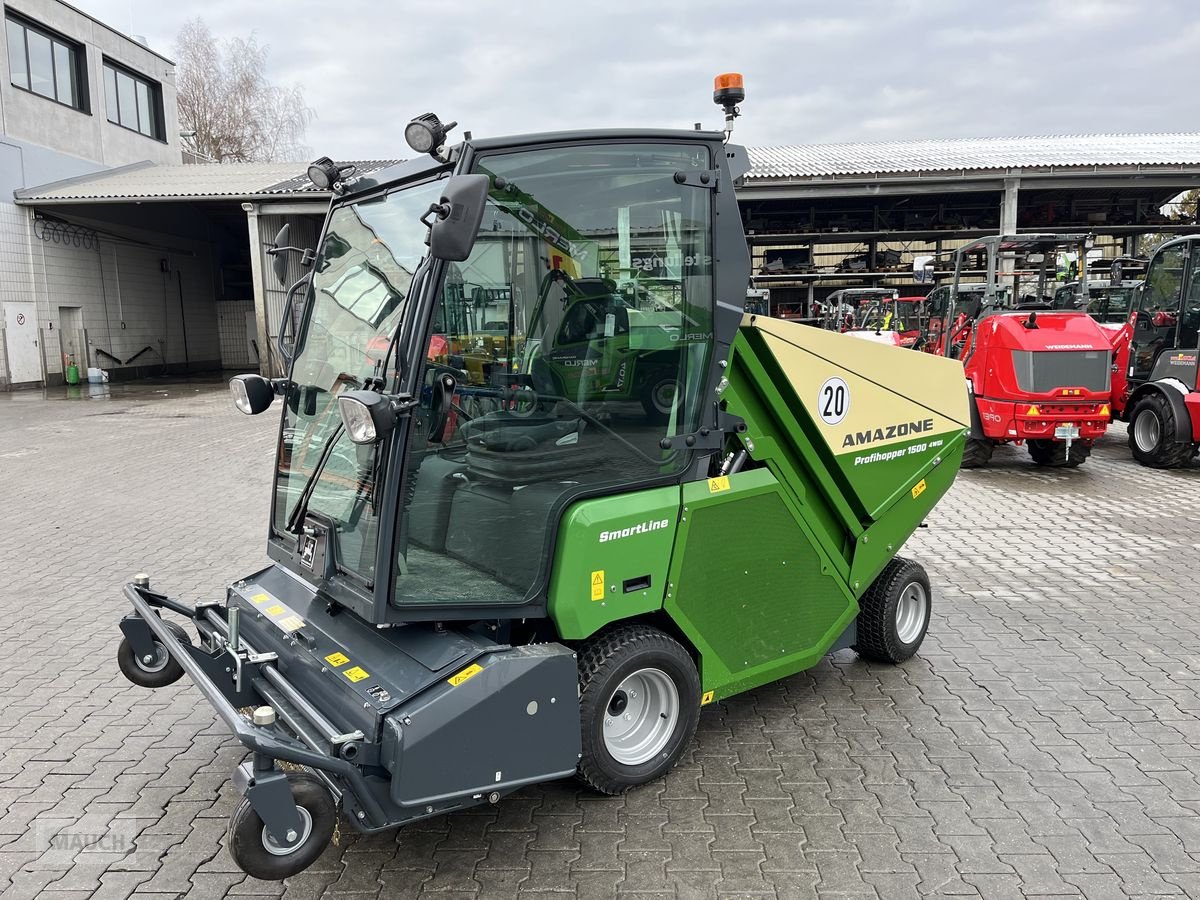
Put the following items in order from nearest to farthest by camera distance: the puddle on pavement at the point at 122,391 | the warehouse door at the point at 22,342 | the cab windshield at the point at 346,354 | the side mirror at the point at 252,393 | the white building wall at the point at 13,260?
the cab windshield at the point at 346,354
the side mirror at the point at 252,393
the puddle on pavement at the point at 122,391
the white building wall at the point at 13,260
the warehouse door at the point at 22,342

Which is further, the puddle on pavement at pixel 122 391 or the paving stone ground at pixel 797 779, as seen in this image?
the puddle on pavement at pixel 122 391

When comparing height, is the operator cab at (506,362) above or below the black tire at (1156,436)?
above

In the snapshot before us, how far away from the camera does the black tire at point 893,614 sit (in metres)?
4.37

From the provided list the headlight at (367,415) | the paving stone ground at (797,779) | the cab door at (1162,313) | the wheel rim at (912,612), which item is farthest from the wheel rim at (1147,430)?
the headlight at (367,415)

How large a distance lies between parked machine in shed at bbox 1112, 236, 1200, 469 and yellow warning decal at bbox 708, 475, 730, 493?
876 cm

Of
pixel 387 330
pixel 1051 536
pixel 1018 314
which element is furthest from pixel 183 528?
pixel 1018 314

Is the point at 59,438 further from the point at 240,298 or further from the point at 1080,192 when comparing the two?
the point at 1080,192

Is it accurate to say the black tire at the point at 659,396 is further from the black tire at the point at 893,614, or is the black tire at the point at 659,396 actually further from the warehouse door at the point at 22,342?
the warehouse door at the point at 22,342

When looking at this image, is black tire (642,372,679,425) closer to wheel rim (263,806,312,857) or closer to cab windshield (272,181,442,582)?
cab windshield (272,181,442,582)

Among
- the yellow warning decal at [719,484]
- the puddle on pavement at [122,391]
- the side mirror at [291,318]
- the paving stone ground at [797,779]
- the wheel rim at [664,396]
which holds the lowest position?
the paving stone ground at [797,779]

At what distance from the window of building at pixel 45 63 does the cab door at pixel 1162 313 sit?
24.0 metres

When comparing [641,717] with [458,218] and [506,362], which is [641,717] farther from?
[458,218]

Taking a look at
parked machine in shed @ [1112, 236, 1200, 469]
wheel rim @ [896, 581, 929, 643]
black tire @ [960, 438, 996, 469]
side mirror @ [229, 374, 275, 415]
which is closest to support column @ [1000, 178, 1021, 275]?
parked machine in shed @ [1112, 236, 1200, 469]

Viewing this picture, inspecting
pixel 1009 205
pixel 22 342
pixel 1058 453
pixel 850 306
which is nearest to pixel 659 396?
pixel 1058 453
